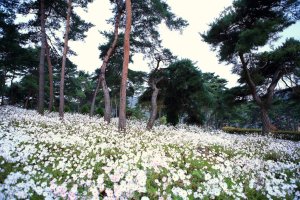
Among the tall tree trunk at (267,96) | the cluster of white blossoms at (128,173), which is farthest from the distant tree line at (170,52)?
the cluster of white blossoms at (128,173)

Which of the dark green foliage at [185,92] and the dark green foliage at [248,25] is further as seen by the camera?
the dark green foliage at [185,92]

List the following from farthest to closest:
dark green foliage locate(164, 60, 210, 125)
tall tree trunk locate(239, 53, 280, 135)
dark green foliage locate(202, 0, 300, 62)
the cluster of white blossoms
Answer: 1. dark green foliage locate(164, 60, 210, 125)
2. tall tree trunk locate(239, 53, 280, 135)
3. dark green foliage locate(202, 0, 300, 62)
4. the cluster of white blossoms

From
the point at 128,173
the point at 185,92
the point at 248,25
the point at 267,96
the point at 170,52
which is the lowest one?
the point at 128,173

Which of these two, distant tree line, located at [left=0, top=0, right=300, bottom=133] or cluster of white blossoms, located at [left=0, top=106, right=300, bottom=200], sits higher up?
distant tree line, located at [left=0, top=0, right=300, bottom=133]

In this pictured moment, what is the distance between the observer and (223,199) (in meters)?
4.40

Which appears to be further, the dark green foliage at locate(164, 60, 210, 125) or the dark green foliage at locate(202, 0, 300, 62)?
the dark green foliage at locate(164, 60, 210, 125)

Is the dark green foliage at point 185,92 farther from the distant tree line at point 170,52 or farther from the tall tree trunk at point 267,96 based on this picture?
the tall tree trunk at point 267,96

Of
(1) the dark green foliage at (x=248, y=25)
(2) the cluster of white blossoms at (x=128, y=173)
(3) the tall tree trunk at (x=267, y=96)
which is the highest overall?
(1) the dark green foliage at (x=248, y=25)

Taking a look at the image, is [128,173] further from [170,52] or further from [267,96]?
[267,96]

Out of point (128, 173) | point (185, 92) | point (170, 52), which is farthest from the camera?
point (185, 92)

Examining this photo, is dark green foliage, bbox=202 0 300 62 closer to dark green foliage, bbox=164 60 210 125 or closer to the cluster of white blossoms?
dark green foliage, bbox=164 60 210 125

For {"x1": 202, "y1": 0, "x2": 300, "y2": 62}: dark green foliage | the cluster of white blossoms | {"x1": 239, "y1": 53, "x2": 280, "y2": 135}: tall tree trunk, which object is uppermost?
{"x1": 202, "y1": 0, "x2": 300, "y2": 62}: dark green foliage

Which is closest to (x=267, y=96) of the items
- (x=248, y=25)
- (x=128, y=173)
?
(x=248, y=25)

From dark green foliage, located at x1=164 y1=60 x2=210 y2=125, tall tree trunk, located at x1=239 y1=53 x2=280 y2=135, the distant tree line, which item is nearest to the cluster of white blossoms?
the distant tree line
